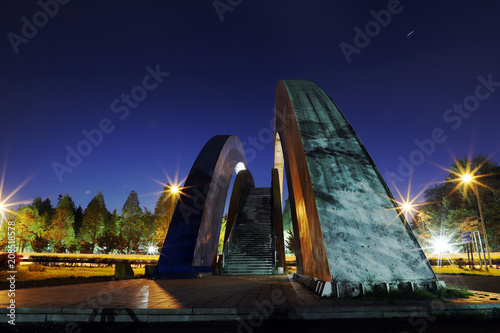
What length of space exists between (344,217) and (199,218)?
6115mm

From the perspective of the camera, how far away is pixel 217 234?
1317 centimetres

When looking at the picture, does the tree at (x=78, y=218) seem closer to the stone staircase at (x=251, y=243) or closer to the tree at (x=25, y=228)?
the tree at (x=25, y=228)

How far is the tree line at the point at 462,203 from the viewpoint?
31.3 metres

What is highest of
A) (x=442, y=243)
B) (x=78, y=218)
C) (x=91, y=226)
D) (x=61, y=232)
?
(x=78, y=218)

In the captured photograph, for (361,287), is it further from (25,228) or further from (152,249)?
(25,228)

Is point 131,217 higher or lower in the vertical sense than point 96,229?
higher

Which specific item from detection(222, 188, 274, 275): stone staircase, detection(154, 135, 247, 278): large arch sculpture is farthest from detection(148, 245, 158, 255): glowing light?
detection(154, 135, 247, 278): large arch sculpture

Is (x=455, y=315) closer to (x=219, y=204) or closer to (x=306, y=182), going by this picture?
(x=306, y=182)

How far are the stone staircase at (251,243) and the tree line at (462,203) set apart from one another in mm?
24263

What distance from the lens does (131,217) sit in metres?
45.7

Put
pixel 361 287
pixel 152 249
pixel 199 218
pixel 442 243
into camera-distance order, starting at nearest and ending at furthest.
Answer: pixel 361 287, pixel 199 218, pixel 442 243, pixel 152 249

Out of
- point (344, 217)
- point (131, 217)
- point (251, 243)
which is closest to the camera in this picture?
point (344, 217)

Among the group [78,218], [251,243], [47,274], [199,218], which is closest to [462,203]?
[251,243]

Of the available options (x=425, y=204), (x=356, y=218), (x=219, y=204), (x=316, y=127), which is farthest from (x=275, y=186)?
(x=425, y=204)
